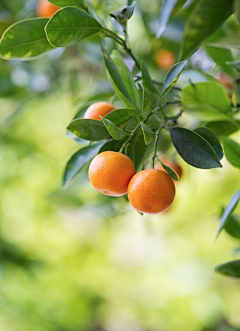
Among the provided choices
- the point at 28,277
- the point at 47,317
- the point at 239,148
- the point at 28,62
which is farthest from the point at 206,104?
the point at 47,317

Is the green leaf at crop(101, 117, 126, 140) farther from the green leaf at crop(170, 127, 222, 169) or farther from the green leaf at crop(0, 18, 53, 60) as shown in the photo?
the green leaf at crop(0, 18, 53, 60)

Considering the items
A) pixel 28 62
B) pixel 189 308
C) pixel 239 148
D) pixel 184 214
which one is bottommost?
pixel 189 308

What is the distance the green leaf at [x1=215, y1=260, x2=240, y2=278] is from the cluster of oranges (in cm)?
22

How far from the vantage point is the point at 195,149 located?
1.59 ft

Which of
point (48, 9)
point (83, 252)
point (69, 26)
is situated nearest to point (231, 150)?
point (69, 26)

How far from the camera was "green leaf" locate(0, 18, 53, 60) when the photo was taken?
603mm

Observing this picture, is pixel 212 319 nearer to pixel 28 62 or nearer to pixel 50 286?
pixel 50 286

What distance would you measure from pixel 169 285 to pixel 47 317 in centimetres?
84

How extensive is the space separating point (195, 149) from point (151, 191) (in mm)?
84

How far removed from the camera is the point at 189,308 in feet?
7.40

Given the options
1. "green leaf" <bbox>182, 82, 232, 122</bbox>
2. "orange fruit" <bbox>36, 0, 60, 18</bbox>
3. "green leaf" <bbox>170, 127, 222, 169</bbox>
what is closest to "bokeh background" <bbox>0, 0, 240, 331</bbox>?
"orange fruit" <bbox>36, 0, 60, 18</bbox>

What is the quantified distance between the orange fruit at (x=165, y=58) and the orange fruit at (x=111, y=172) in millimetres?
651

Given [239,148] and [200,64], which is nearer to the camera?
[239,148]

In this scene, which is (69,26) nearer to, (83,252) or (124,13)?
→ (124,13)
